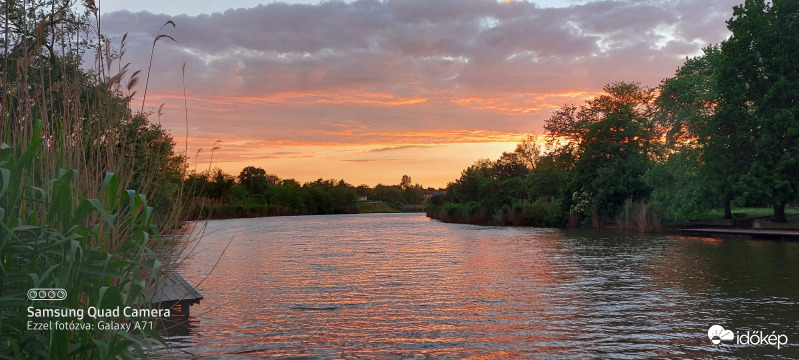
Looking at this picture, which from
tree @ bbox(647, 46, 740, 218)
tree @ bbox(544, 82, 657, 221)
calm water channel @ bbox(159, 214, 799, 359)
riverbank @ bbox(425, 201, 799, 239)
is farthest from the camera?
tree @ bbox(544, 82, 657, 221)

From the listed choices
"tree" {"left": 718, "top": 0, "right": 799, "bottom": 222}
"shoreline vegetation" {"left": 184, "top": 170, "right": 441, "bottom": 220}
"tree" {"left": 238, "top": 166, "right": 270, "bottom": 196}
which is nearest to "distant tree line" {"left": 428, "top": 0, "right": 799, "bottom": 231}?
"tree" {"left": 718, "top": 0, "right": 799, "bottom": 222}

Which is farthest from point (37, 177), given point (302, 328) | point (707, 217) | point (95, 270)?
point (707, 217)

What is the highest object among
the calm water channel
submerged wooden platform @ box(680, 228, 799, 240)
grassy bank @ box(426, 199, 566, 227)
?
grassy bank @ box(426, 199, 566, 227)

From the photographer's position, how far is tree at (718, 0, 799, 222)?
90.8 ft

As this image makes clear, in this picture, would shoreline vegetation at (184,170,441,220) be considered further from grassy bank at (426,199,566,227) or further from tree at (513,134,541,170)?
tree at (513,134,541,170)

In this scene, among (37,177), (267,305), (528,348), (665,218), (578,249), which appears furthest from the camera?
(665,218)

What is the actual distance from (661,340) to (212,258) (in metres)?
17.1

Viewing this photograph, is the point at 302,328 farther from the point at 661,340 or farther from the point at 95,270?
the point at 95,270

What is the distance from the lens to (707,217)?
36125 millimetres

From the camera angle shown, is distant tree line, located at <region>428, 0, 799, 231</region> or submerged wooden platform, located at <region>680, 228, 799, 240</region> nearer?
submerged wooden platform, located at <region>680, 228, 799, 240</region>

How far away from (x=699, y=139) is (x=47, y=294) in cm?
3335

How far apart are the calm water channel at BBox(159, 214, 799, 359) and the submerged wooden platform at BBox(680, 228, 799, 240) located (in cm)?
604

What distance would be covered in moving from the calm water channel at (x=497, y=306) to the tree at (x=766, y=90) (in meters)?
9.24

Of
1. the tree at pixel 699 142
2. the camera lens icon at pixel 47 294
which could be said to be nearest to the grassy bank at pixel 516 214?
the tree at pixel 699 142
